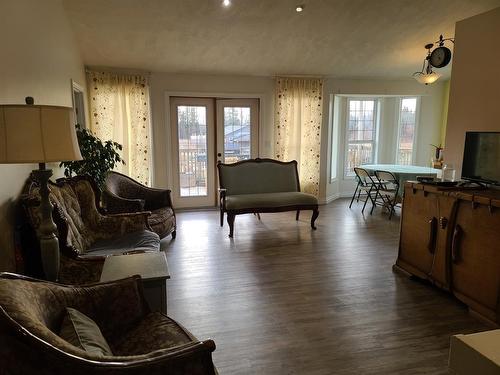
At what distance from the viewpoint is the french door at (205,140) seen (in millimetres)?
6160

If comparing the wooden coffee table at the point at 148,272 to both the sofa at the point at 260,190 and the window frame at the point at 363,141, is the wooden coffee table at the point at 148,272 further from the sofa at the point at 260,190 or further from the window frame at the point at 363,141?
the window frame at the point at 363,141

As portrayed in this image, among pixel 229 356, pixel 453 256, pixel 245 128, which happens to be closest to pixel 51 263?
pixel 229 356

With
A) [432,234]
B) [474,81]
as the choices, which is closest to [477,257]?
[432,234]

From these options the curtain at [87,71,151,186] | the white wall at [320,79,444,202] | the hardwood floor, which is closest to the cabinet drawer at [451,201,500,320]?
the hardwood floor

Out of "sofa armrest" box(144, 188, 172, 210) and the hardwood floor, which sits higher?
"sofa armrest" box(144, 188, 172, 210)

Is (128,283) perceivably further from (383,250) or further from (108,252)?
(383,250)

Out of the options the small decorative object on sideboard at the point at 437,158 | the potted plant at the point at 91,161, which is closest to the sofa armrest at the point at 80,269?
the potted plant at the point at 91,161

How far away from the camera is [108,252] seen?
2.83 m

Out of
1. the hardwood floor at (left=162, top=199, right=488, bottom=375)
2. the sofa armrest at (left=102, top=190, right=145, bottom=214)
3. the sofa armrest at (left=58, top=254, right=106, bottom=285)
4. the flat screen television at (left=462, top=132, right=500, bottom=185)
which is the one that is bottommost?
the hardwood floor at (left=162, top=199, right=488, bottom=375)

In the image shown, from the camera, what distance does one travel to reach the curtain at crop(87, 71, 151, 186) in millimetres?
5418

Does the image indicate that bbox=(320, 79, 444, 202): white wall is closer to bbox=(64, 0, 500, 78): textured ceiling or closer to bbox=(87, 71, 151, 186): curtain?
bbox=(64, 0, 500, 78): textured ceiling

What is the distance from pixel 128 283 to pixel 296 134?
5.13 m

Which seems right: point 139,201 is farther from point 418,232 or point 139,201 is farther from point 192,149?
point 418,232

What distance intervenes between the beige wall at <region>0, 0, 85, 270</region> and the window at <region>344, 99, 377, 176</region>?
5.21m
